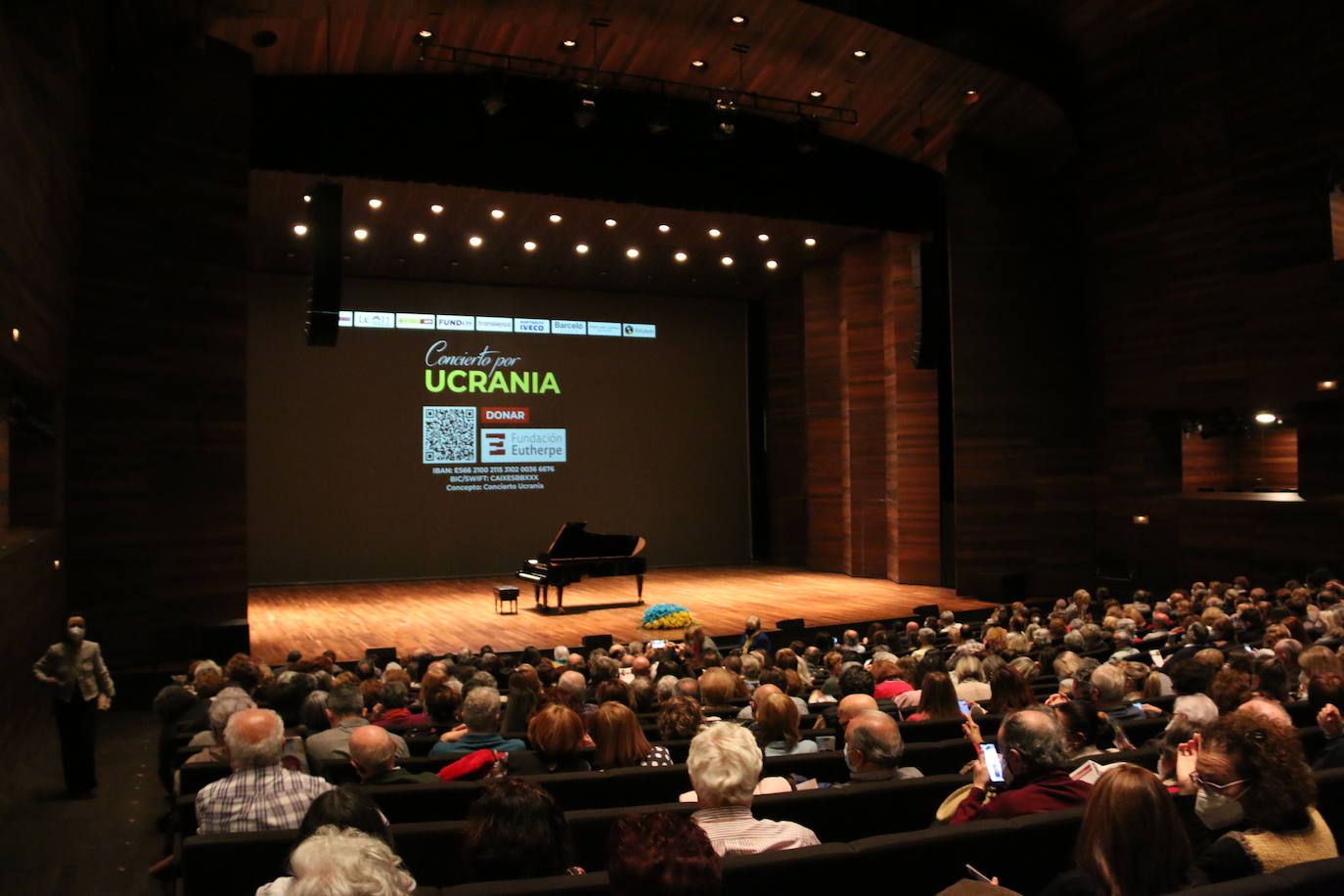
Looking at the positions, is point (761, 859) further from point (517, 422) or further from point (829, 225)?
point (517, 422)

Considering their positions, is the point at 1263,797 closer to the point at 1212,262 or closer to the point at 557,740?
the point at 557,740

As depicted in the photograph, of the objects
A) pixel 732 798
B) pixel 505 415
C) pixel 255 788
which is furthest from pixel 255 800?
pixel 505 415

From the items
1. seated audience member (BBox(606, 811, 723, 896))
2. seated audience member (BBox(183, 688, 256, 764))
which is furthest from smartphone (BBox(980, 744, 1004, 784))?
seated audience member (BBox(183, 688, 256, 764))

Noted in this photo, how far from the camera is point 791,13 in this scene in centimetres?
1020

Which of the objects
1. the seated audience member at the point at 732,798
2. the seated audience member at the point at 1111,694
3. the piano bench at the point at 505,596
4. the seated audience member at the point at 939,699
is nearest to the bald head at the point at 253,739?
the seated audience member at the point at 732,798

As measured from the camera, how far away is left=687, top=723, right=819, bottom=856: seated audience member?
2.28 m

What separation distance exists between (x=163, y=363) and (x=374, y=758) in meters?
7.63

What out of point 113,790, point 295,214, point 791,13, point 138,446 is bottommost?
point 113,790

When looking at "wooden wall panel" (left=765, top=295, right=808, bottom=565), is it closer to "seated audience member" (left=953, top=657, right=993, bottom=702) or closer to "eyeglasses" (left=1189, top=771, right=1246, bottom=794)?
"seated audience member" (left=953, top=657, right=993, bottom=702)

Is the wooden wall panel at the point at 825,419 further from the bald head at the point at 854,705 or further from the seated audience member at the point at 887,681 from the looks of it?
the bald head at the point at 854,705

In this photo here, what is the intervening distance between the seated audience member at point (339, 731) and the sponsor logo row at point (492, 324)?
13334mm

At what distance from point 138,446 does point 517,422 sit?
8662mm

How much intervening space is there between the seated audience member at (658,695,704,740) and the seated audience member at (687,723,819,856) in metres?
1.54

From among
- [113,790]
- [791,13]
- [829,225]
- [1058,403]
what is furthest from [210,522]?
[1058,403]
